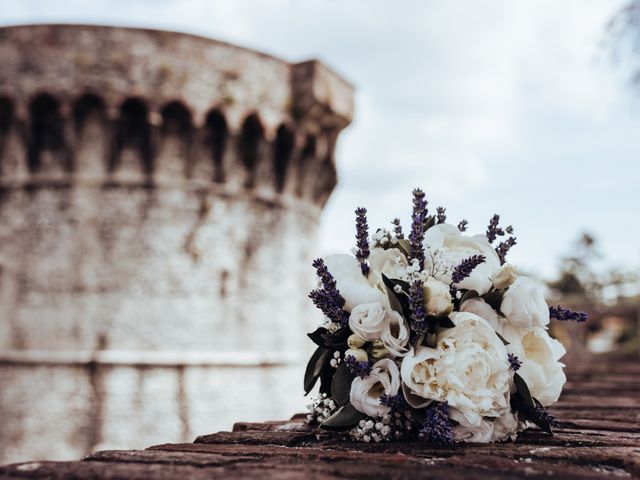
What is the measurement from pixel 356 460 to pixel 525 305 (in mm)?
632

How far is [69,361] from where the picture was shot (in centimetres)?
1010

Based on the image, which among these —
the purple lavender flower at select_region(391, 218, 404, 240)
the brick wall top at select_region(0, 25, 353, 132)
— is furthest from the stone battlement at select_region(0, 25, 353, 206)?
the purple lavender flower at select_region(391, 218, 404, 240)

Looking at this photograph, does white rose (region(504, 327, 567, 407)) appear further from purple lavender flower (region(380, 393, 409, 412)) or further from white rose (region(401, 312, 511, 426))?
purple lavender flower (region(380, 393, 409, 412))

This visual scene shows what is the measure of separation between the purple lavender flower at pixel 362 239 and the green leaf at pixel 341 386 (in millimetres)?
277

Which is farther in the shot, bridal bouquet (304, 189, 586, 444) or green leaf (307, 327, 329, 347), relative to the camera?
green leaf (307, 327, 329, 347)

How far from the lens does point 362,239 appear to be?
183 centimetres

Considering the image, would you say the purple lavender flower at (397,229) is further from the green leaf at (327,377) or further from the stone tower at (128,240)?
the stone tower at (128,240)

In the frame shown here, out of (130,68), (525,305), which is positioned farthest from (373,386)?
(130,68)

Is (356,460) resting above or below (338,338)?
below

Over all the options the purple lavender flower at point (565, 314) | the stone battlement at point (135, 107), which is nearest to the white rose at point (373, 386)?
the purple lavender flower at point (565, 314)

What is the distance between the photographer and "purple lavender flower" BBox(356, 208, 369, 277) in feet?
5.98

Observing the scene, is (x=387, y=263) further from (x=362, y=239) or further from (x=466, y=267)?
(x=466, y=267)

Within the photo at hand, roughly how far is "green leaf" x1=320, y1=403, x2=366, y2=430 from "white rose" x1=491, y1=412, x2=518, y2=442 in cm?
34

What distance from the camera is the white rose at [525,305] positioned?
1.70 metres
